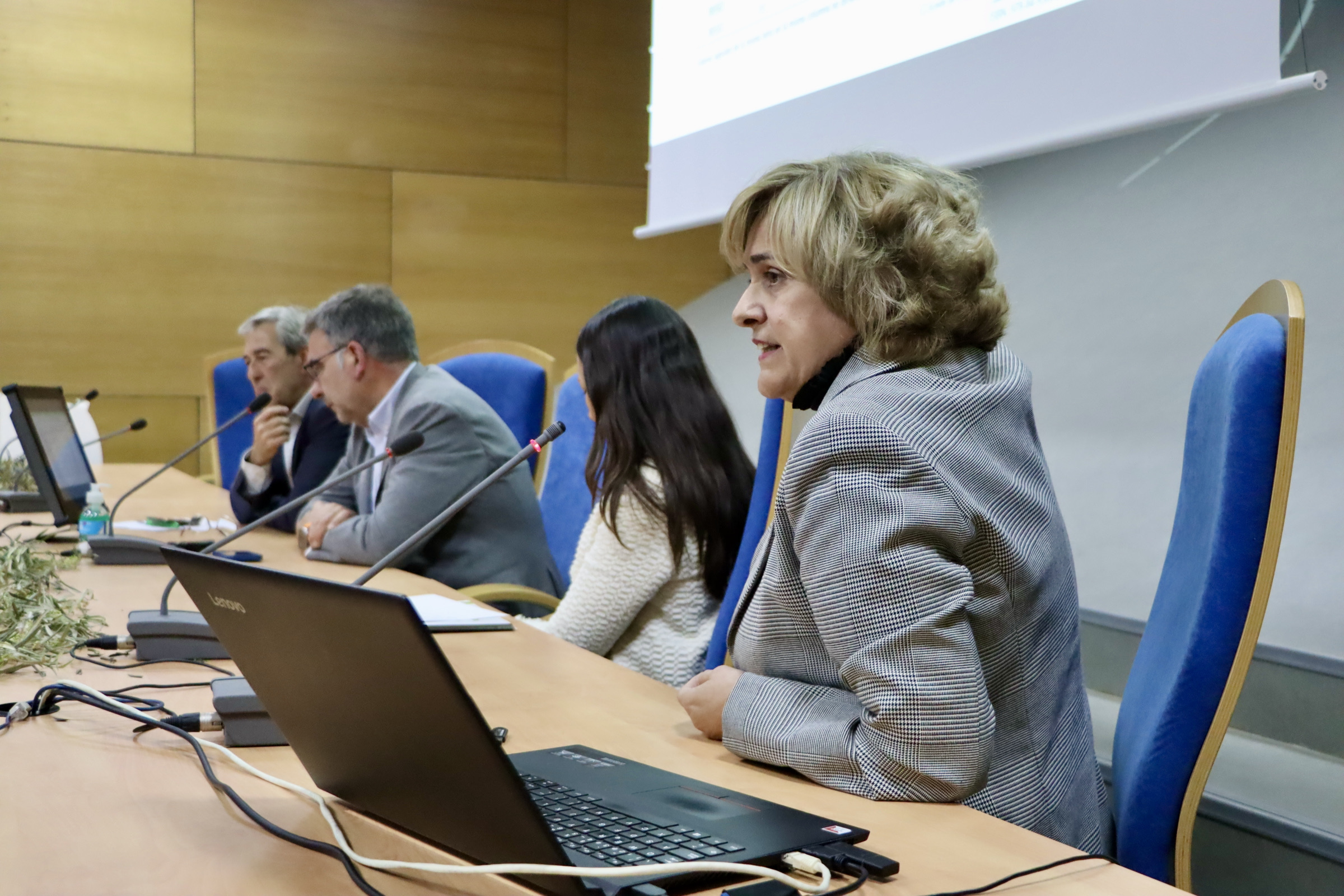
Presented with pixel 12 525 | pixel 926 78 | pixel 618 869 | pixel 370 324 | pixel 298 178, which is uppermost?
pixel 298 178

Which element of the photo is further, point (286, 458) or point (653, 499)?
point (286, 458)

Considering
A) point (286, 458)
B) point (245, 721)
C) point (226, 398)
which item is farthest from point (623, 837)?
point (226, 398)

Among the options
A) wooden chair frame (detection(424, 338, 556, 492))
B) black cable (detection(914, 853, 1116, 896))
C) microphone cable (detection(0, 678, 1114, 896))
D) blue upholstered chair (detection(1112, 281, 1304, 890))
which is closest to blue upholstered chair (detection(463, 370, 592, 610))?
wooden chair frame (detection(424, 338, 556, 492))

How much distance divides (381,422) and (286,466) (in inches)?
26.4

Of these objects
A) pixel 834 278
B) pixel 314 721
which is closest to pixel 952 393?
pixel 834 278

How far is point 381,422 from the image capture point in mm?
2670

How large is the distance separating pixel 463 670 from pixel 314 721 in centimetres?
55

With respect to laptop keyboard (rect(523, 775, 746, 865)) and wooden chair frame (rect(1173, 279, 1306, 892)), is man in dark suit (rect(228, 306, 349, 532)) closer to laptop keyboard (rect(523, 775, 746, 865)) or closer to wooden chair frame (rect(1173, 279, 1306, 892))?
laptop keyboard (rect(523, 775, 746, 865))

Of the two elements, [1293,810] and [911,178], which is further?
[1293,810]

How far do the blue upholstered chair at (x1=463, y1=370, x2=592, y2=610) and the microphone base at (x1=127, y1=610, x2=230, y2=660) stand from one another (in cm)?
88

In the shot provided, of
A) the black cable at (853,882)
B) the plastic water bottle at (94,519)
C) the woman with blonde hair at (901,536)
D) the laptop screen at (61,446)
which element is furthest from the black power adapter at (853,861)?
the laptop screen at (61,446)

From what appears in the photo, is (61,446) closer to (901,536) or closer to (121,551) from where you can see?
(121,551)

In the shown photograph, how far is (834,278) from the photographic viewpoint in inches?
41.9

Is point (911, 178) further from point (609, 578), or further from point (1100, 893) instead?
point (609, 578)
